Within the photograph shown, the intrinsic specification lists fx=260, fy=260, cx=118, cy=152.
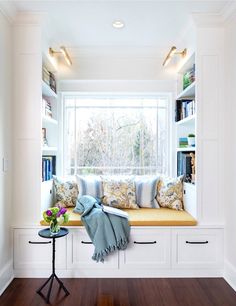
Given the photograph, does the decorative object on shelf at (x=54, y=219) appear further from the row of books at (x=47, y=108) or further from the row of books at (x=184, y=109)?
the row of books at (x=184, y=109)

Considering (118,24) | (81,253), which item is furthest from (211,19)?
(81,253)

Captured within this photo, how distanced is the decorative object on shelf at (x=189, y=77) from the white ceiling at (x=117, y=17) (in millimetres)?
418

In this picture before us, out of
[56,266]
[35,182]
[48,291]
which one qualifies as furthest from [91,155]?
[48,291]

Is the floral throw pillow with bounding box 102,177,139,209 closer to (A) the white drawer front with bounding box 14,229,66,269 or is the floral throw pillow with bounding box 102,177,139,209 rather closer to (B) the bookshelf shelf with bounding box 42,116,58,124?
(A) the white drawer front with bounding box 14,229,66,269

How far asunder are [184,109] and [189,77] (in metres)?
0.39

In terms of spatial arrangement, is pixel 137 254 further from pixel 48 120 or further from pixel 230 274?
pixel 48 120

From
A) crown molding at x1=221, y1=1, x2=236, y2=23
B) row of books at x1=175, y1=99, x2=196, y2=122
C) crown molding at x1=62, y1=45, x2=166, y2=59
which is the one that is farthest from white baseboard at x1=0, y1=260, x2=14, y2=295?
crown molding at x1=221, y1=1, x2=236, y2=23

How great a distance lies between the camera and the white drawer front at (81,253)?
262 centimetres

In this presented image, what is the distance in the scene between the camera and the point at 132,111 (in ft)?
12.0

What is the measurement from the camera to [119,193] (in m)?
3.11

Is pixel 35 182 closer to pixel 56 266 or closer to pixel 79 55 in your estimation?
pixel 56 266

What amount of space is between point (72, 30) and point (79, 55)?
506mm

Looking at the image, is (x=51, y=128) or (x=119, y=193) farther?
(x=51, y=128)

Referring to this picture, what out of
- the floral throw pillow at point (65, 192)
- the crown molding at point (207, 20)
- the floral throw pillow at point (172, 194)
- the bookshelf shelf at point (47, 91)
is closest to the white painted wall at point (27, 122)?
the bookshelf shelf at point (47, 91)
